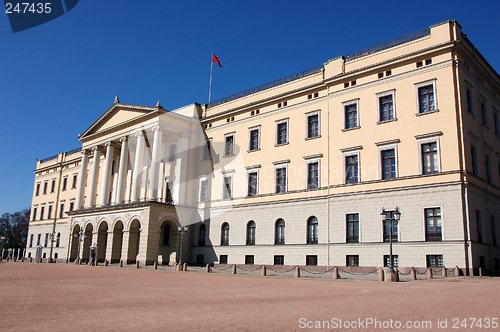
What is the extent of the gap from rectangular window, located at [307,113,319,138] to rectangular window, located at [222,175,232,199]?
401 inches

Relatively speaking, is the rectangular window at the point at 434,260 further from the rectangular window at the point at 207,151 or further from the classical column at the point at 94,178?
the classical column at the point at 94,178

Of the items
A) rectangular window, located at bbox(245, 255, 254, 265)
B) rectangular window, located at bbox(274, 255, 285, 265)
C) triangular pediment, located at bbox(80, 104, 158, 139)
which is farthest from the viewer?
triangular pediment, located at bbox(80, 104, 158, 139)

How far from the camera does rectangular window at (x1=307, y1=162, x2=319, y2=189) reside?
113ft

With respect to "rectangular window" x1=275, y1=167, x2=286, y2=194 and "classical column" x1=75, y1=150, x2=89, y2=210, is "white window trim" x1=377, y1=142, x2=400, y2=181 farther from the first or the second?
"classical column" x1=75, y1=150, x2=89, y2=210

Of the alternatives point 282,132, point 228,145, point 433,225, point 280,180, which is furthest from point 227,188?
point 433,225

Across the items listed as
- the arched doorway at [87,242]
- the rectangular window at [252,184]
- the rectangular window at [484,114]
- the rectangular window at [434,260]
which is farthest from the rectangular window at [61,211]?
the rectangular window at [484,114]

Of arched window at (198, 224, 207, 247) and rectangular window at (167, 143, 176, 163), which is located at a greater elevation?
rectangular window at (167, 143, 176, 163)

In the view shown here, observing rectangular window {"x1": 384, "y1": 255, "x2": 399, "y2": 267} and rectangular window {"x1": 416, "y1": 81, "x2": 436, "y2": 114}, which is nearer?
rectangular window {"x1": 384, "y1": 255, "x2": 399, "y2": 267}

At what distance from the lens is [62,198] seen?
6475 cm

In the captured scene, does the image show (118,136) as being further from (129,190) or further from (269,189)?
(269,189)

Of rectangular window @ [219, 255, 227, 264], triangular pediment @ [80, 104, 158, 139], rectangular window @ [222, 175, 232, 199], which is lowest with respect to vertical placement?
rectangular window @ [219, 255, 227, 264]

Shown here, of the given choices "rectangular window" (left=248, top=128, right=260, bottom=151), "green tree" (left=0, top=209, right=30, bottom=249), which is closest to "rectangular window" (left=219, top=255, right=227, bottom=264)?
"rectangular window" (left=248, top=128, right=260, bottom=151)

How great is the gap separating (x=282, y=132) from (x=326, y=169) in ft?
21.9

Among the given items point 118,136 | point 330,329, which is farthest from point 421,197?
point 118,136
